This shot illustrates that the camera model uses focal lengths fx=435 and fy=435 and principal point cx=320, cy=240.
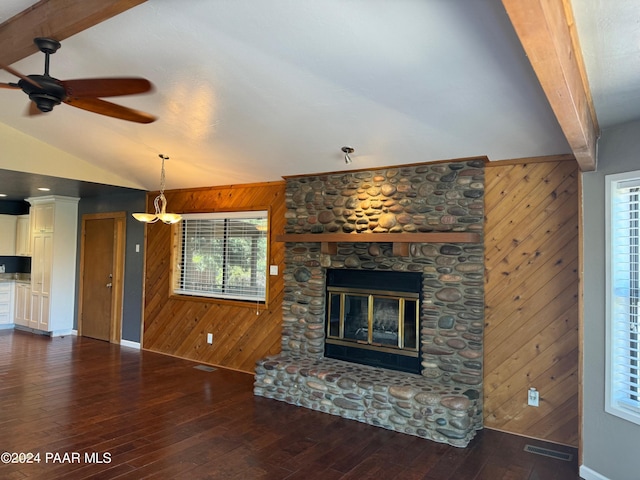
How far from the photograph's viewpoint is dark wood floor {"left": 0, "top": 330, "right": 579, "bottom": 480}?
2979 mm

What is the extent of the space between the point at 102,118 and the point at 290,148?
6.34 ft

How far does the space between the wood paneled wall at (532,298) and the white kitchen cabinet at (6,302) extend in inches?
328

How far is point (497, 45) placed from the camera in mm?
2377

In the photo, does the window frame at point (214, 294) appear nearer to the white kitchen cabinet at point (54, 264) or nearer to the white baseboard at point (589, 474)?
the white kitchen cabinet at point (54, 264)

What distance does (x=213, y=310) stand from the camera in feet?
19.1

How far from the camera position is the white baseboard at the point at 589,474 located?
288 centimetres

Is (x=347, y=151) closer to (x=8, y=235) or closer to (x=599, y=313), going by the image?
(x=599, y=313)

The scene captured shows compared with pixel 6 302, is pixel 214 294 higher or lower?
higher

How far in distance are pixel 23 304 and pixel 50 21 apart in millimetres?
6961

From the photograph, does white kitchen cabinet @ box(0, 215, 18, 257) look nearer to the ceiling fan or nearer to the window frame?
the window frame

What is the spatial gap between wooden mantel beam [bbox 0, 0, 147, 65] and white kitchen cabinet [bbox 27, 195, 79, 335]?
5.10m

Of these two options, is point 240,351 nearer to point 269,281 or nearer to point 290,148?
point 269,281

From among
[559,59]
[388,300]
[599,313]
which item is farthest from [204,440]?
[559,59]

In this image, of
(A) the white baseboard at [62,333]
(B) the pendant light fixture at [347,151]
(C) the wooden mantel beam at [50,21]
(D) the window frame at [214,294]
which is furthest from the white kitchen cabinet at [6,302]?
(B) the pendant light fixture at [347,151]
